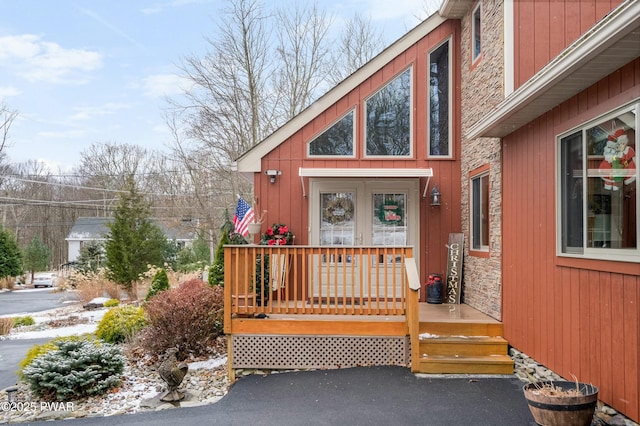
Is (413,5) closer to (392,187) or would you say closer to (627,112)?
(392,187)

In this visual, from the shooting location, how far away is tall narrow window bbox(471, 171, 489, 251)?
22.4 ft

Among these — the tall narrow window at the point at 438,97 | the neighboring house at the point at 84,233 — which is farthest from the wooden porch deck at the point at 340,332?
the neighboring house at the point at 84,233

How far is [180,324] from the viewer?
21.5 feet

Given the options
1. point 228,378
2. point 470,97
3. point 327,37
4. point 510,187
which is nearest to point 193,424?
point 228,378

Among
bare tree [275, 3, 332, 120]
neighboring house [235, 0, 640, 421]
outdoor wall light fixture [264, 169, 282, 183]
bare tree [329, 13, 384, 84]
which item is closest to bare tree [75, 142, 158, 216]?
bare tree [275, 3, 332, 120]

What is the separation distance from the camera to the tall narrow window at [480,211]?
22.4 ft

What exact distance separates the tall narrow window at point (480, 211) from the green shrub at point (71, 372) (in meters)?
5.18

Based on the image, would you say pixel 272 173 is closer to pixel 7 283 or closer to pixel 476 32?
pixel 476 32

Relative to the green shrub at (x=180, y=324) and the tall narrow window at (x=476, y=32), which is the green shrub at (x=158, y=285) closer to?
the green shrub at (x=180, y=324)

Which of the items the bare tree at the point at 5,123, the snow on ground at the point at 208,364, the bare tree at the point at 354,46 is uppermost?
the bare tree at the point at 354,46

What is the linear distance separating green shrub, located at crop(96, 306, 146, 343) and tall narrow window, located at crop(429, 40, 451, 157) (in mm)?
5800

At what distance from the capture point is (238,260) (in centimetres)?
587

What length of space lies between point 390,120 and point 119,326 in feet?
18.7

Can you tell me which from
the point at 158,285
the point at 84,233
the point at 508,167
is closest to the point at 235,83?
the point at 158,285
